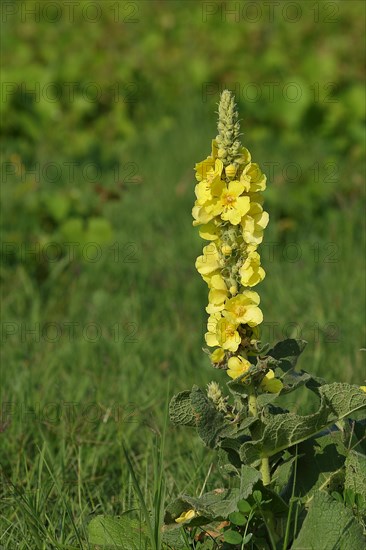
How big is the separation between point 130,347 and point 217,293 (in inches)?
68.1

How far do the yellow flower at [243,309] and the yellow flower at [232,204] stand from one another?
15 cm

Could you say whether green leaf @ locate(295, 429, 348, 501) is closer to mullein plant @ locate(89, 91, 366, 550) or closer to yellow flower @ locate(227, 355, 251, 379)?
mullein plant @ locate(89, 91, 366, 550)

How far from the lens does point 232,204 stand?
183cm

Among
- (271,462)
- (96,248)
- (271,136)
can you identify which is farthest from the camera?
(271,136)

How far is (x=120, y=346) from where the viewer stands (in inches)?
139

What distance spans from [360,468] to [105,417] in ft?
3.54

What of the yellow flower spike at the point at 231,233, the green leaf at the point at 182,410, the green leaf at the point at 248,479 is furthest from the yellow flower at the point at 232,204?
the green leaf at the point at 248,479

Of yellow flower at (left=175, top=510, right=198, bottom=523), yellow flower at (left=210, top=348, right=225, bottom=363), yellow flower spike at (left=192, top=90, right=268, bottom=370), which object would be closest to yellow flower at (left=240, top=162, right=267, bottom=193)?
yellow flower spike at (left=192, top=90, right=268, bottom=370)

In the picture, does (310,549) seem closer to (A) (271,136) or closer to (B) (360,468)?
(B) (360,468)

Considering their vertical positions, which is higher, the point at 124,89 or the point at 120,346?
the point at 124,89

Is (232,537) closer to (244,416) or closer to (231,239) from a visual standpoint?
(244,416)

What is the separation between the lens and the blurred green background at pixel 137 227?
2.74m

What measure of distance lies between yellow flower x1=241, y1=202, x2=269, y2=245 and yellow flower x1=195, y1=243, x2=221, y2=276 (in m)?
0.07

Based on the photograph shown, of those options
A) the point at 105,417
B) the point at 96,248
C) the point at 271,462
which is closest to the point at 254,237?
the point at 271,462
